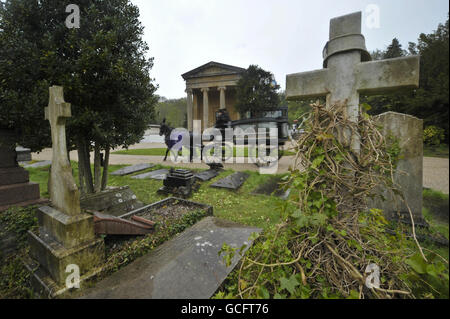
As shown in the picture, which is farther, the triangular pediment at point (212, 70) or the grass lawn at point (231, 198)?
the triangular pediment at point (212, 70)

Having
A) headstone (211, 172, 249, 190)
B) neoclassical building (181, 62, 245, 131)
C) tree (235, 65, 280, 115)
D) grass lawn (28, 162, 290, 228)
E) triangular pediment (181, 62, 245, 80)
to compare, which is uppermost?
triangular pediment (181, 62, 245, 80)

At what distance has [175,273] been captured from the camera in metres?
2.03

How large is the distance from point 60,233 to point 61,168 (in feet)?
2.40

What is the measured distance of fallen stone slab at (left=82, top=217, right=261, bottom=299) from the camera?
1.79 meters

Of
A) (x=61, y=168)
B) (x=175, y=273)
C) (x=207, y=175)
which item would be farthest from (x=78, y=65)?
(x=207, y=175)

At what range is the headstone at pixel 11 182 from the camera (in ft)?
11.7

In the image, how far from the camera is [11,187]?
11.8ft

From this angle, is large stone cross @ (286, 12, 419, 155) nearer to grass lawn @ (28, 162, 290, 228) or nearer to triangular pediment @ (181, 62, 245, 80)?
grass lawn @ (28, 162, 290, 228)

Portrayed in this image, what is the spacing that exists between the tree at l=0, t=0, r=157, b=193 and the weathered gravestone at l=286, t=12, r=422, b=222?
3.43 meters

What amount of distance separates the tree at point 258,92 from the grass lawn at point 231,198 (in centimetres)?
1605

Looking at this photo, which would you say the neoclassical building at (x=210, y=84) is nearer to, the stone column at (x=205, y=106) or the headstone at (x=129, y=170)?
the stone column at (x=205, y=106)

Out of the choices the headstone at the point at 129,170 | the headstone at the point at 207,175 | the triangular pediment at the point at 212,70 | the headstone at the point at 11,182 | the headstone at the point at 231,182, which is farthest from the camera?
the triangular pediment at the point at 212,70

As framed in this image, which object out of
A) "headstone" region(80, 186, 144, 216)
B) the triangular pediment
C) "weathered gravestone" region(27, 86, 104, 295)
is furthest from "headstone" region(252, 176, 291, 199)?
the triangular pediment

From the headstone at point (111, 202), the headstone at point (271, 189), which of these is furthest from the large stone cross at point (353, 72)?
the headstone at point (111, 202)
